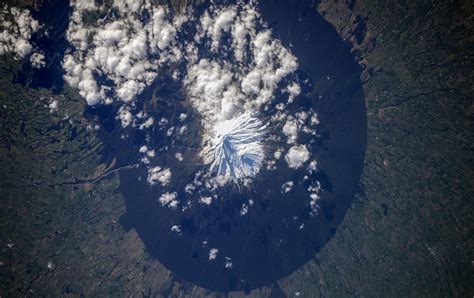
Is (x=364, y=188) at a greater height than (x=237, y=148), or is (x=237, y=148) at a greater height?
(x=364, y=188)

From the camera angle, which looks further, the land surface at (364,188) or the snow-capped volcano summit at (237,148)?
the snow-capped volcano summit at (237,148)

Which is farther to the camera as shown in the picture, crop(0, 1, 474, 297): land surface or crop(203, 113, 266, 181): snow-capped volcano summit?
crop(203, 113, 266, 181): snow-capped volcano summit

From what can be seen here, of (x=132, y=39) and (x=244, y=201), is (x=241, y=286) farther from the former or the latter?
(x=132, y=39)

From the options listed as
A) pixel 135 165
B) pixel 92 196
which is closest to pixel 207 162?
pixel 135 165
